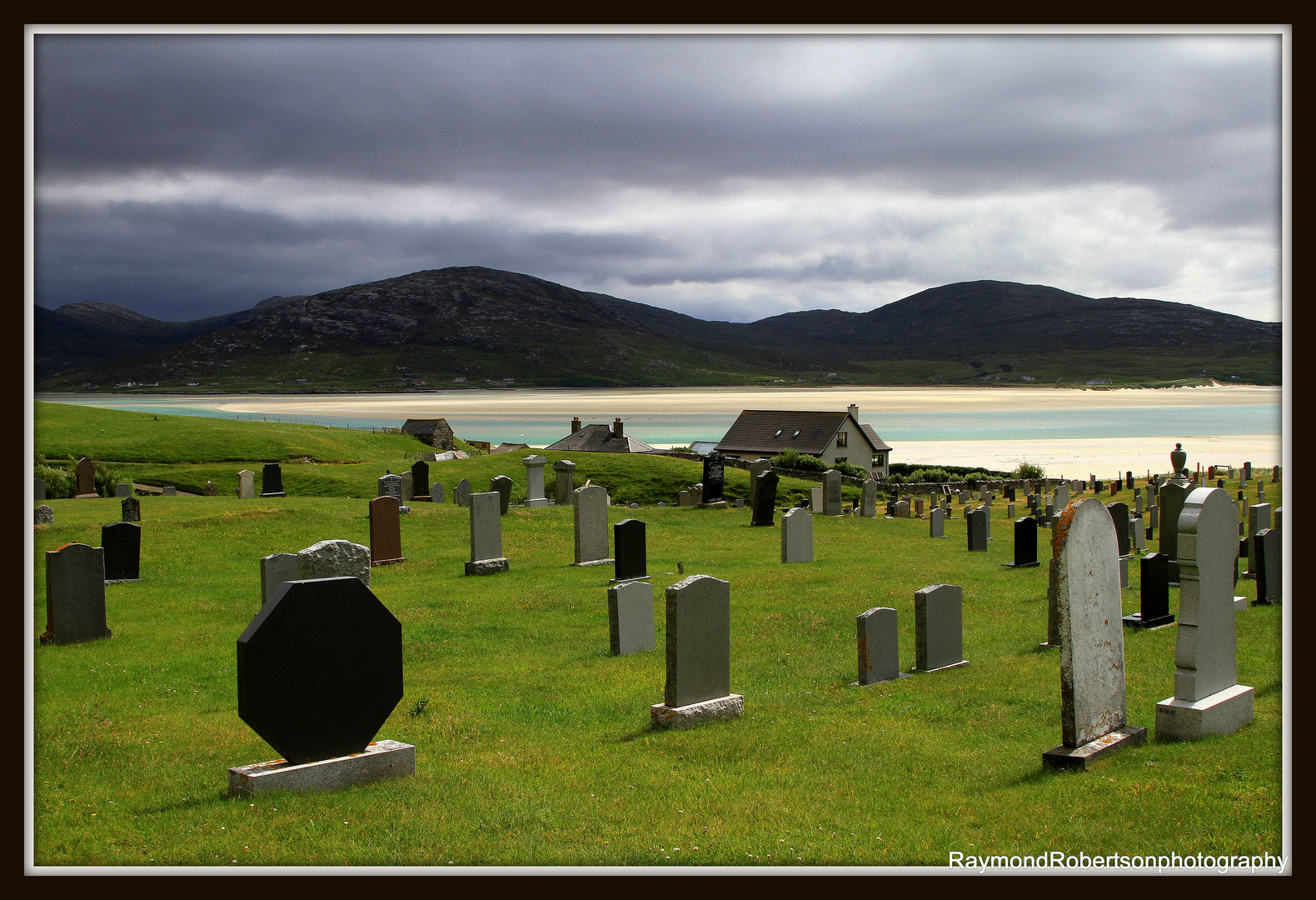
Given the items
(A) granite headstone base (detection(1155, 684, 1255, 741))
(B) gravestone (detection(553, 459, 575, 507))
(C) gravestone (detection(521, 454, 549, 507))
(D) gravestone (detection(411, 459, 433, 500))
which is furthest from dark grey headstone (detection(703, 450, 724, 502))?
(A) granite headstone base (detection(1155, 684, 1255, 741))

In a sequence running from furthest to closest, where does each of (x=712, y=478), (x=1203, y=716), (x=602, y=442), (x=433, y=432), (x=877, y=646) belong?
1. (x=433, y=432)
2. (x=602, y=442)
3. (x=712, y=478)
4. (x=877, y=646)
5. (x=1203, y=716)

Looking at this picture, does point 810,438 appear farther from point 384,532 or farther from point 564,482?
point 384,532

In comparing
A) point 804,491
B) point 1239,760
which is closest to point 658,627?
point 1239,760

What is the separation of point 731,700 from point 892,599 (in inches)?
268

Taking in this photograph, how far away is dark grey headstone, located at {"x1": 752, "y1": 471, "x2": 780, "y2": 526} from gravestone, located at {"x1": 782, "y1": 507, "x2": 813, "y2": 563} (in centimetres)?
709

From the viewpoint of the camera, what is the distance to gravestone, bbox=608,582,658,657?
11773mm

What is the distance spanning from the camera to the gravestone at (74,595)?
39.7ft

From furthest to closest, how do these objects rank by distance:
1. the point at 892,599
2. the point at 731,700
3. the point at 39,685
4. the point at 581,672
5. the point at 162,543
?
the point at 162,543, the point at 892,599, the point at 581,672, the point at 39,685, the point at 731,700

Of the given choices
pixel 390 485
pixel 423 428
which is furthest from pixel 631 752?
pixel 423 428

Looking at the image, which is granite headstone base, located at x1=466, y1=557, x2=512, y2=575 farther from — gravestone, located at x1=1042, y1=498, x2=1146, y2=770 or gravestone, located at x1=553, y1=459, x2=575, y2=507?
gravestone, located at x1=553, y1=459, x2=575, y2=507

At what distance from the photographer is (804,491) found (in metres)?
41.3

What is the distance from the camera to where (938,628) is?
10.9 m

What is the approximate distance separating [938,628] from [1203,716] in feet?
13.7

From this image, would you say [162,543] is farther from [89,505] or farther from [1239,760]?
[1239,760]
